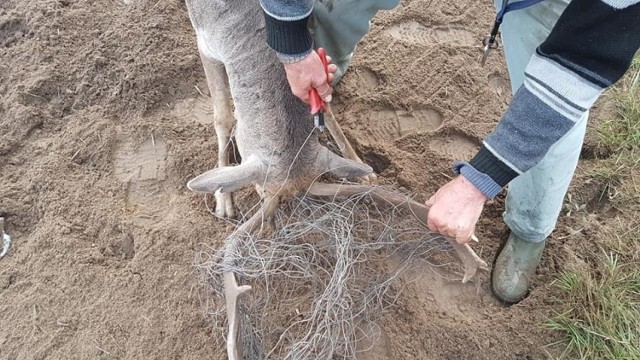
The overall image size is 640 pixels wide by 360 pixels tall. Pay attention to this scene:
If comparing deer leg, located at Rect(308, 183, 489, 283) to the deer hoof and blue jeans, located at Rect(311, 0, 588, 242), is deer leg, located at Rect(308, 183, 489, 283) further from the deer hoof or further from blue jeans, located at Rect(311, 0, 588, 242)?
the deer hoof

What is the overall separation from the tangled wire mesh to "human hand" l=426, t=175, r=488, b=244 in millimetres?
578

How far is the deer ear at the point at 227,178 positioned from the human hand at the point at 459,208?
3.12 feet

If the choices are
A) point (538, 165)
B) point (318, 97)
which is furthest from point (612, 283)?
point (318, 97)

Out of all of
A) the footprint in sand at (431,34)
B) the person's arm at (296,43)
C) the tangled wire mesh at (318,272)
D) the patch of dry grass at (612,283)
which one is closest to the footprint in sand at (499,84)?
the footprint in sand at (431,34)

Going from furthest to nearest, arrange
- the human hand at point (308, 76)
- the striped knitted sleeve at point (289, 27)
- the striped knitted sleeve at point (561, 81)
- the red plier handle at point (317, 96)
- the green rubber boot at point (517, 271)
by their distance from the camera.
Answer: the green rubber boot at point (517, 271) → the red plier handle at point (317, 96) → the human hand at point (308, 76) → the striped knitted sleeve at point (289, 27) → the striped knitted sleeve at point (561, 81)

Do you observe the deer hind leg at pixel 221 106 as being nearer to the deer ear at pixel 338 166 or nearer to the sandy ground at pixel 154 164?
the sandy ground at pixel 154 164

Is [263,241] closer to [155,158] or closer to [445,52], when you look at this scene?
[155,158]

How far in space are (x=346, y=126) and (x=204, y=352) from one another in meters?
1.55

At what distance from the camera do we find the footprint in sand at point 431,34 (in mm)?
4055

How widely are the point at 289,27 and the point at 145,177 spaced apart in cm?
168

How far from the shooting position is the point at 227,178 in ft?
8.86

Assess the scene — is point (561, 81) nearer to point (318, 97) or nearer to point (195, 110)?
point (318, 97)

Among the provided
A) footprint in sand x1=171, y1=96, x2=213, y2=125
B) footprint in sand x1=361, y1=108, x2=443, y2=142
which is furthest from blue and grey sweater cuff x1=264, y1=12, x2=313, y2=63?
footprint in sand x1=171, y1=96, x2=213, y2=125

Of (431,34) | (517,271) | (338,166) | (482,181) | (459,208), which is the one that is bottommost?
(517,271)
